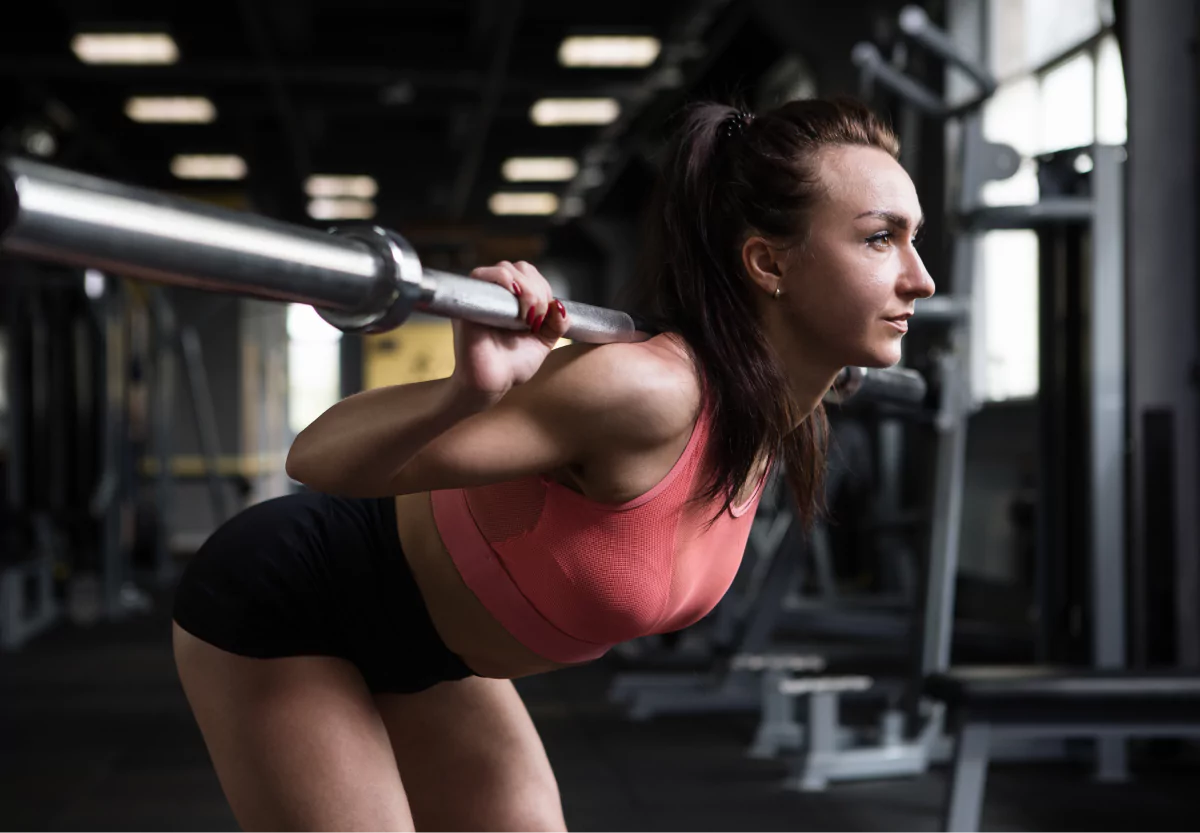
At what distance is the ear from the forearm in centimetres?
34

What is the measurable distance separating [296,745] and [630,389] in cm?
48

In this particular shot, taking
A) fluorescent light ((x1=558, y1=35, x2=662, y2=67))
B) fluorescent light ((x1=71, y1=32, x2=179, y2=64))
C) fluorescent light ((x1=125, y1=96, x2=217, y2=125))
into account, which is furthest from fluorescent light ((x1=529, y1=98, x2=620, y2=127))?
fluorescent light ((x1=71, y1=32, x2=179, y2=64))

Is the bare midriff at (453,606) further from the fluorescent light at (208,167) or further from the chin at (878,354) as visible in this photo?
the fluorescent light at (208,167)

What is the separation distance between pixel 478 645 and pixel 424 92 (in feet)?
26.6

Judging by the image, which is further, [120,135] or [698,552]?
[120,135]

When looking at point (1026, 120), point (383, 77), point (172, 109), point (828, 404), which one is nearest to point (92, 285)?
point (383, 77)

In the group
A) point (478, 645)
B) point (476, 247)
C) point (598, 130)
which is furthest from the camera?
point (598, 130)

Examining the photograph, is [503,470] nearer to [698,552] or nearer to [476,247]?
[698,552]

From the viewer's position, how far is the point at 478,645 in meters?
1.23

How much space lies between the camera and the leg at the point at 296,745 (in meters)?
1.16

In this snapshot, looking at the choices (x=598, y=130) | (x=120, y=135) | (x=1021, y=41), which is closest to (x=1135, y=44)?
(x=1021, y=41)

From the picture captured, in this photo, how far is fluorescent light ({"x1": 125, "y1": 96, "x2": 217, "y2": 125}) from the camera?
9141 mm

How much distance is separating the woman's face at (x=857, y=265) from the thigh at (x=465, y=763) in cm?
55

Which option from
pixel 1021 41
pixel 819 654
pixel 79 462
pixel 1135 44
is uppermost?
pixel 1021 41
